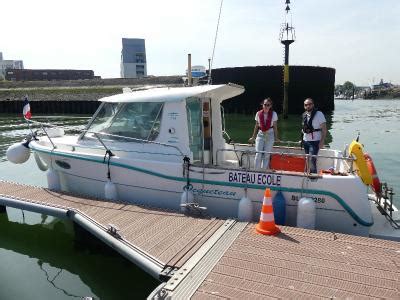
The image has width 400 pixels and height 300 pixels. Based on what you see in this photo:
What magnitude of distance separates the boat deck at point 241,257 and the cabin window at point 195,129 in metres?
1.25

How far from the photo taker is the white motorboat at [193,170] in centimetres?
584

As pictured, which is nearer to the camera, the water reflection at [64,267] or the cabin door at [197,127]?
the water reflection at [64,267]

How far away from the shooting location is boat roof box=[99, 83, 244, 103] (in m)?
6.55

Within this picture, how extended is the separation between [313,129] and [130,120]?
342cm

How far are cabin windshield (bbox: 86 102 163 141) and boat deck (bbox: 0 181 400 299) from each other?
4.93 feet

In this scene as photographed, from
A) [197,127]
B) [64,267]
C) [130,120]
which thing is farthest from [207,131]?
[64,267]

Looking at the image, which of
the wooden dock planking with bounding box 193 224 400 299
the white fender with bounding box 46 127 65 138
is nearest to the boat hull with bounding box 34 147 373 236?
the wooden dock planking with bounding box 193 224 400 299

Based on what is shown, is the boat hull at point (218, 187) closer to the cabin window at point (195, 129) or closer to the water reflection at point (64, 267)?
the cabin window at point (195, 129)

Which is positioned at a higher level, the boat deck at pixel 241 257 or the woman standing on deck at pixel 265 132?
the woman standing on deck at pixel 265 132

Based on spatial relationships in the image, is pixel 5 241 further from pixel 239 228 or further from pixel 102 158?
pixel 239 228

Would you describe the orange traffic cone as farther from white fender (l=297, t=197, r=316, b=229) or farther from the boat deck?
white fender (l=297, t=197, r=316, b=229)

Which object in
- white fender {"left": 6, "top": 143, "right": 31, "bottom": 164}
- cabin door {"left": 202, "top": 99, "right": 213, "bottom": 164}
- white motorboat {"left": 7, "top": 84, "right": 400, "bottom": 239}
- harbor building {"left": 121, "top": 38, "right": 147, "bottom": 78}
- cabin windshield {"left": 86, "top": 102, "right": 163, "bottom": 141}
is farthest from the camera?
harbor building {"left": 121, "top": 38, "right": 147, "bottom": 78}

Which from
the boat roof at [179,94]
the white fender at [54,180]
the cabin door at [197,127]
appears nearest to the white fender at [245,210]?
the cabin door at [197,127]

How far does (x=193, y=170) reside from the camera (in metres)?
6.41
